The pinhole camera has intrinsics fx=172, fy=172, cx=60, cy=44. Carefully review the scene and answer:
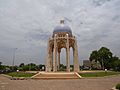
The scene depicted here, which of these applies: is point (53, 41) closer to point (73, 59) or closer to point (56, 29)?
point (56, 29)

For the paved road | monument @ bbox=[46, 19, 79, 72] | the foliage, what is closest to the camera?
the paved road

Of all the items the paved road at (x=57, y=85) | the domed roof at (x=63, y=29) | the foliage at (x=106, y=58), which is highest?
the domed roof at (x=63, y=29)

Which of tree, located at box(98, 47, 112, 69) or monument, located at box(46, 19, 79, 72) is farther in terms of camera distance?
tree, located at box(98, 47, 112, 69)

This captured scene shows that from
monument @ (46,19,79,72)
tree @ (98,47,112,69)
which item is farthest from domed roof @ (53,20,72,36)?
tree @ (98,47,112,69)

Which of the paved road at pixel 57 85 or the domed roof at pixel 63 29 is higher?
the domed roof at pixel 63 29

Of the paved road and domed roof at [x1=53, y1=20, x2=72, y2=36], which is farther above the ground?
domed roof at [x1=53, y1=20, x2=72, y2=36]

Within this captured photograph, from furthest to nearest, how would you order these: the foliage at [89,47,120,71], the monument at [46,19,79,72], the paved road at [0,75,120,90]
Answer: the foliage at [89,47,120,71], the monument at [46,19,79,72], the paved road at [0,75,120,90]

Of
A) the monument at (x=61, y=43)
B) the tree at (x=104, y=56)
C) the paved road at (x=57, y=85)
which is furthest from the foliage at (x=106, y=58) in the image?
the paved road at (x=57, y=85)

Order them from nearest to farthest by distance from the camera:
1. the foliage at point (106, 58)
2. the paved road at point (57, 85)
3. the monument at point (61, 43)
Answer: the paved road at point (57, 85), the monument at point (61, 43), the foliage at point (106, 58)

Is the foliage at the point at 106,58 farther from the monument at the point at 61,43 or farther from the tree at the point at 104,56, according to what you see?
the monument at the point at 61,43

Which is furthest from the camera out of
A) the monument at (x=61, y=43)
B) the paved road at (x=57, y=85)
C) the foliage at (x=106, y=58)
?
the foliage at (x=106, y=58)

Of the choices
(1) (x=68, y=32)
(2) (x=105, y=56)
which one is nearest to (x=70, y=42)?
(1) (x=68, y=32)

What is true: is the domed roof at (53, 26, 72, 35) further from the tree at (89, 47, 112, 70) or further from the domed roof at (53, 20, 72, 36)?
the tree at (89, 47, 112, 70)

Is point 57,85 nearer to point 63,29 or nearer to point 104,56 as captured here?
point 63,29
